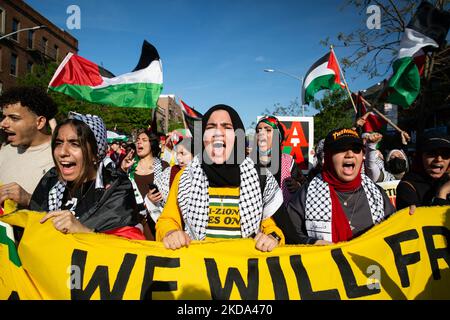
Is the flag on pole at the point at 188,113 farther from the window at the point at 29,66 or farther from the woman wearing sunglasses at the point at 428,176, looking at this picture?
the window at the point at 29,66

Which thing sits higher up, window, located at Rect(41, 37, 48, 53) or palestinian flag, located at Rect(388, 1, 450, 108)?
window, located at Rect(41, 37, 48, 53)

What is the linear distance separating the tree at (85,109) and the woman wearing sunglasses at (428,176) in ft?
66.8

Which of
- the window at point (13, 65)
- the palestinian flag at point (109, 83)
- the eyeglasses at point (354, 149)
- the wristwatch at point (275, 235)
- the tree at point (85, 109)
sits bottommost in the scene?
the wristwatch at point (275, 235)

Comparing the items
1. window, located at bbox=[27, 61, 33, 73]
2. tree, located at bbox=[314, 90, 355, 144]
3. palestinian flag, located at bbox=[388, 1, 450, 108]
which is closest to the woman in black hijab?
palestinian flag, located at bbox=[388, 1, 450, 108]

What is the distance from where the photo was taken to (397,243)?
226 cm

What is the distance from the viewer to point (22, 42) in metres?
32.0

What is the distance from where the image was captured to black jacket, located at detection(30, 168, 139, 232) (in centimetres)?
229

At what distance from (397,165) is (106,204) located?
14.2 feet

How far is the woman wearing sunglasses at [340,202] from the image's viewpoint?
249 centimetres

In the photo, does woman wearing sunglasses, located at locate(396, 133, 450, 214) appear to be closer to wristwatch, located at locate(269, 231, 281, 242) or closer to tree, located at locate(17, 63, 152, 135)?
wristwatch, located at locate(269, 231, 281, 242)

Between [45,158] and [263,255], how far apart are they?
2124 millimetres

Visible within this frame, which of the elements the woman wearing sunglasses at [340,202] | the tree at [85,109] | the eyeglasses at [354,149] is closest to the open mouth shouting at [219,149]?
the woman wearing sunglasses at [340,202]

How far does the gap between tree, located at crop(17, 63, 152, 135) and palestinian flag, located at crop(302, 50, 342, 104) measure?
17066 mm

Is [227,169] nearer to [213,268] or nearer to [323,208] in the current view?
[213,268]
